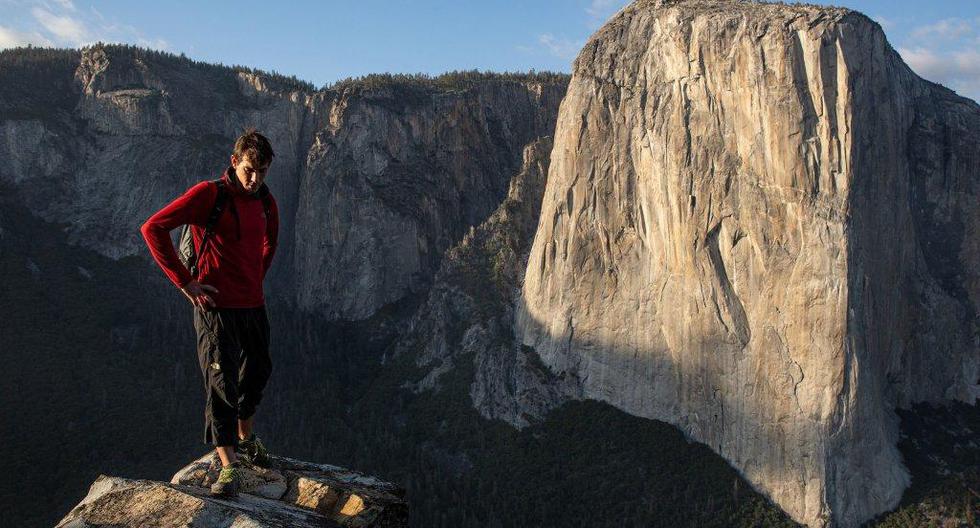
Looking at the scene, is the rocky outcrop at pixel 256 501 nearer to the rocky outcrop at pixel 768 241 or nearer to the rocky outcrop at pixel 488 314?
the rocky outcrop at pixel 768 241

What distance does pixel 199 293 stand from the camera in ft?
29.3

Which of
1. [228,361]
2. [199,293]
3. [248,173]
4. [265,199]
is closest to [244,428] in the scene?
[228,361]

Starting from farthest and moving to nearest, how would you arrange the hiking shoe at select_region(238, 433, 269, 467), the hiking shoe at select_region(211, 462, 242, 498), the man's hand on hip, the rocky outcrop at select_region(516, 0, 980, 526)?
the rocky outcrop at select_region(516, 0, 980, 526)
the hiking shoe at select_region(238, 433, 269, 467)
the man's hand on hip
the hiking shoe at select_region(211, 462, 242, 498)

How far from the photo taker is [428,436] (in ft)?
227

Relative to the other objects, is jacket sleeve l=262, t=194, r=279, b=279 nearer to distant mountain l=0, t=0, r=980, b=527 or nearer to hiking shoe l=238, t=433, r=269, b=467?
hiking shoe l=238, t=433, r=269, b=467

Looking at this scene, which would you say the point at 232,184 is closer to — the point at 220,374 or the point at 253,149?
the point at 253,149

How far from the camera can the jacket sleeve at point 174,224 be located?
28.2 ft

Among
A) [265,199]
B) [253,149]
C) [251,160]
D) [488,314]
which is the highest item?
[253,149]

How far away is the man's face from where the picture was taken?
925 centimetres

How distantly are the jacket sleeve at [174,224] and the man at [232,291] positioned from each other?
1 cm

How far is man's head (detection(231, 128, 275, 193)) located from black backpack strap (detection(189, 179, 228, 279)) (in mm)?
276

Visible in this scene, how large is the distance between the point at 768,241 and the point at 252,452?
155ft

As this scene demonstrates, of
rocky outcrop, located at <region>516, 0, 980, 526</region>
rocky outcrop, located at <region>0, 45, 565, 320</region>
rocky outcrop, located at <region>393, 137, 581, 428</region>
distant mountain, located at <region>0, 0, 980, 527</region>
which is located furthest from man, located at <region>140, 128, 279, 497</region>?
rocky outcrop, located at <region>0, 45, 565, 320</region>

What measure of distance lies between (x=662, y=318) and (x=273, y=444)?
3376 centimetres
